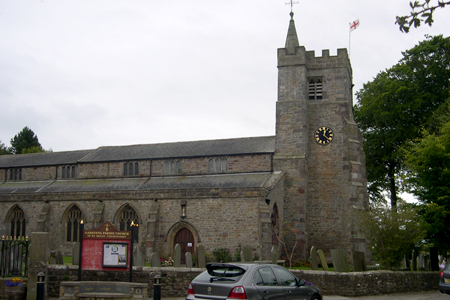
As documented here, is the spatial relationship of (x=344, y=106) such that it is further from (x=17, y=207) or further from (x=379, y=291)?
(x=17, y=207)

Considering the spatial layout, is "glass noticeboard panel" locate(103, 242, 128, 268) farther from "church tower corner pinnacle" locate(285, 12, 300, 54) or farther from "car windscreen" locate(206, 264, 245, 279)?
"church tower corner pinnacle" locate(285, 12, 300, 54)

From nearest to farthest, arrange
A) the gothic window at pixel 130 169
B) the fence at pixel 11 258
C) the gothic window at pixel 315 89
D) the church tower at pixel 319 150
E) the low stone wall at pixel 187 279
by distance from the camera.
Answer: the fence at pixel 11 258 → the low stone wall at pixel 187 279 → the church tower at pixel 319 150 → the gothic window at pixel 315 89 → the gothic window at pixel 130 169

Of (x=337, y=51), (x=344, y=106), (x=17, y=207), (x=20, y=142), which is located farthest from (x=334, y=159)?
(x=20, y=142)

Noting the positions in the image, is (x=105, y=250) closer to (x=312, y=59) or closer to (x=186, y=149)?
(x=186, y=149)

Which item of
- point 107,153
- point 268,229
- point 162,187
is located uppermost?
point 107,153

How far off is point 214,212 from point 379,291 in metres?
12.4

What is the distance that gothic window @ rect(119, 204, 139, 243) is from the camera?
31855 mm

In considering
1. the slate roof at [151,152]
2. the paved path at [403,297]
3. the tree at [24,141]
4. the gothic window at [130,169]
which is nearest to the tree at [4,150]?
the tree at [24,141]

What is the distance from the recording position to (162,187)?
32875mm

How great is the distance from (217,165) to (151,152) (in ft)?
A: 20.1

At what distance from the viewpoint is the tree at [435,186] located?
23.6 metres

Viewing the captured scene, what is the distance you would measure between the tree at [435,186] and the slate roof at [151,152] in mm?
10825

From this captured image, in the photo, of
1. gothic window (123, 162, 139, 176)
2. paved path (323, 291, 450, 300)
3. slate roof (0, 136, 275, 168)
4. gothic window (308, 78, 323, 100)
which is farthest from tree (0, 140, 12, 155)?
paved path (323, 291, 450, 300)

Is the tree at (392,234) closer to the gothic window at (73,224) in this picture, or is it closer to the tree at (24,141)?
the gothic window at (73,224)
